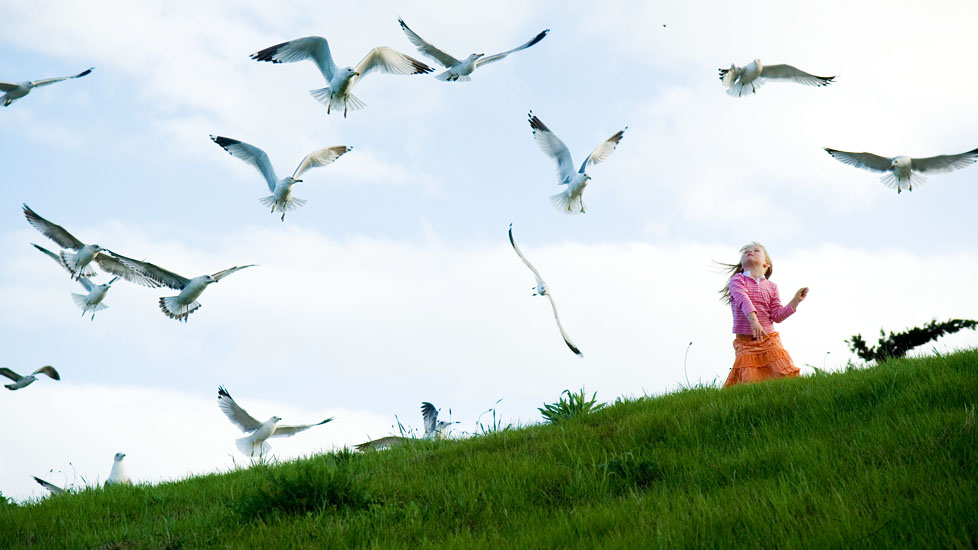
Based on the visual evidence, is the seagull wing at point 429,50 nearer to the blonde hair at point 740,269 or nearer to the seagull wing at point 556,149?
the seagull wing at point 556,149

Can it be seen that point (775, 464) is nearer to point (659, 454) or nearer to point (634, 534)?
point (659, 454)

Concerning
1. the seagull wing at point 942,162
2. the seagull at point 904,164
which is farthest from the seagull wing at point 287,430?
the seagull wing at point 942,162

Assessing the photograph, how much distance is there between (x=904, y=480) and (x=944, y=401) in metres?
1.87

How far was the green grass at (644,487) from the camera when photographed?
5117 millimetres

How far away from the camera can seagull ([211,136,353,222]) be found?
1659 centimetres

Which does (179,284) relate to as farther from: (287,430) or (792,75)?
(792,75)

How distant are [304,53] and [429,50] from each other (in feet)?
7.77

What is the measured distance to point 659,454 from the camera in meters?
6.90

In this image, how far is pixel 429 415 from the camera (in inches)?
510

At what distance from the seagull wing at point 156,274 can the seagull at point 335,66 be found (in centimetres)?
413

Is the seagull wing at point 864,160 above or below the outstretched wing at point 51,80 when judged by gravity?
below

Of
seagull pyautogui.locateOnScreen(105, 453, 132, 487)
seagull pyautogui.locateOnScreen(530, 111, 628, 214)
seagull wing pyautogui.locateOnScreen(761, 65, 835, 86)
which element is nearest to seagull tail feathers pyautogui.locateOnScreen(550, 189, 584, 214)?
seagull pyautogui.locateOnScreen(530, 111, 628, 214)

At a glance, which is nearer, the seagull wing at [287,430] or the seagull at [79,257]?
the seagull wing at [287,430]

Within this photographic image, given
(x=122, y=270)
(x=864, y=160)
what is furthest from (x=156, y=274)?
(x=864, y=160)
